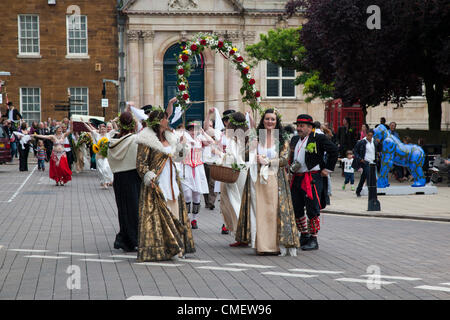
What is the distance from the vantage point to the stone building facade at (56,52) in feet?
144

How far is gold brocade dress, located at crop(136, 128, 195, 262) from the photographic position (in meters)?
9.35

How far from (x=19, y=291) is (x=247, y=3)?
38.8 m

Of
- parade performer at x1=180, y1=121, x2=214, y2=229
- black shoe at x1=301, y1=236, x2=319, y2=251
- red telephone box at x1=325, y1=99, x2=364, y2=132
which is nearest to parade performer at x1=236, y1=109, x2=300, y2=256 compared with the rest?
black shoe at x1=301, y1=236, x2=319, y2=251

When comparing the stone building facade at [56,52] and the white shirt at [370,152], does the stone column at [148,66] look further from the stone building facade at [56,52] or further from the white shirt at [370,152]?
the white shirt at [370,152]

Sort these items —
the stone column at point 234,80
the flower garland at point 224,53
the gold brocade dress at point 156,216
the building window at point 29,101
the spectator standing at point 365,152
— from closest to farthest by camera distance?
the gold brocade dress at point 156,216 < the flower garland at point 224,53 < the spectator standing at point 365,152 < the stone column at point 234,80 < the building window at point 29,101

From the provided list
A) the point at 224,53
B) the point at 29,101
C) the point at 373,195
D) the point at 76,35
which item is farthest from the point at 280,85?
the point at 224,53

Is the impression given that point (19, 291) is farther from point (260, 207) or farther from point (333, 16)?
point (333, 16)

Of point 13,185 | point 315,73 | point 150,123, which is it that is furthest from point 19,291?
point 315,73

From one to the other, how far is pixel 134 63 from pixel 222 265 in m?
36.0

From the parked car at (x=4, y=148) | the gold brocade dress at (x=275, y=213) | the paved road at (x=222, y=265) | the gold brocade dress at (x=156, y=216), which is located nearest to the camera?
the paved road at (x=222, y=265)

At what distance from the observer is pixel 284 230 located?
9.87m

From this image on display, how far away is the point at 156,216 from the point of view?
9.45 metres

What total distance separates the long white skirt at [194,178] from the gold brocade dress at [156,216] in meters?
3.38

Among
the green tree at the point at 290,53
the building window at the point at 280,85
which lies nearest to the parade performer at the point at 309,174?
the green tree at the point at 290,53
